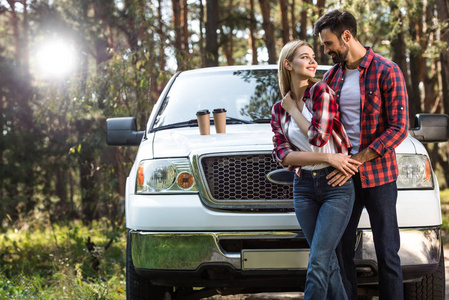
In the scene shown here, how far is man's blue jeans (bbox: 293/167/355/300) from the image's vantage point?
128 inches

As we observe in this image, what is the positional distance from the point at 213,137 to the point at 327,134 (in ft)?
3.56

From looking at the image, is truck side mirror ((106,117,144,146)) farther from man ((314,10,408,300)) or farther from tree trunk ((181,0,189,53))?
tree trunk ((181,0,189,53))

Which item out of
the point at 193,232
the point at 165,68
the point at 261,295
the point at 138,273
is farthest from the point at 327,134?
the point at 165,68

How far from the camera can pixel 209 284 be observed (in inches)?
150

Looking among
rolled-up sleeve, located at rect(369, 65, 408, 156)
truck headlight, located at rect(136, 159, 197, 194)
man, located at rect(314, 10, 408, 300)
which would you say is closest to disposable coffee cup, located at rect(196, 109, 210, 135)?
truck headlight, located at rect(136, 159, 197, 194)

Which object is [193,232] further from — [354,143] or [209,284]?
[354,143]

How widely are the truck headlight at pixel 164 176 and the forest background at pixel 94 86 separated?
1639mm

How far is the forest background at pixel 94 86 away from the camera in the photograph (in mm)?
9321

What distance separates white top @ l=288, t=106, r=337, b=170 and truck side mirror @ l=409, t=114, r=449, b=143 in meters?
1.40

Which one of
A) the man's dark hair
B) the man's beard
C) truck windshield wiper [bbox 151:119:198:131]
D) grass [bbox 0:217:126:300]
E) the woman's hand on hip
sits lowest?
grass [bbox 0:217:126:300]

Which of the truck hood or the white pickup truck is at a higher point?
the truck hood

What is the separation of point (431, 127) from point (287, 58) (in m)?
1.61

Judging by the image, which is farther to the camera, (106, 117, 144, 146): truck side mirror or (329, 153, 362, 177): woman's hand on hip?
(106, 117, 144, 146): truck side mirror

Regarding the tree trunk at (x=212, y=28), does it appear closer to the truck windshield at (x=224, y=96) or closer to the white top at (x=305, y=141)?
the truck windshield at (x=224, y=96)
